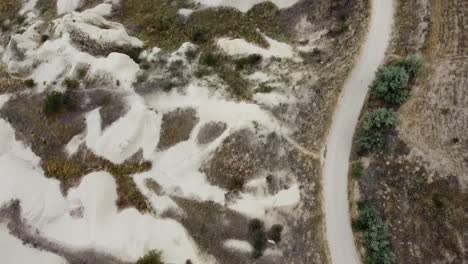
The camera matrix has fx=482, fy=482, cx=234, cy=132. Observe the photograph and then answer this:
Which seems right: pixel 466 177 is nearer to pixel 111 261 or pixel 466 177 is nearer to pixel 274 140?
pixel 274 140

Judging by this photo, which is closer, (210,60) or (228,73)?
(228,73)

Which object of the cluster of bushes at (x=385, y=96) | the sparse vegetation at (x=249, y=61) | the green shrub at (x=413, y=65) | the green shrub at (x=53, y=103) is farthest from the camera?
the sparse vegetation at (x=249, y=61)

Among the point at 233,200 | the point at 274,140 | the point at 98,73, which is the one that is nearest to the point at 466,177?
the point at 274,140

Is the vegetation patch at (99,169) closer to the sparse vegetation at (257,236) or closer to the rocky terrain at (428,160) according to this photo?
the sparse vegetation at (257,236)

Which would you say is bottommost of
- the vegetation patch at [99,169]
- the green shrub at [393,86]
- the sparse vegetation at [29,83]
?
the vegetation patch at [99,169]

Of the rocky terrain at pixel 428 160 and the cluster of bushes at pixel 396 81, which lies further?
the cluster of bushes at pixel 396 81

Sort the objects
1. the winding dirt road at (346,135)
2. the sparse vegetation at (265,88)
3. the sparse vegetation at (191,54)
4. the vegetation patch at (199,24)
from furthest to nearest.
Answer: the vegetation patch at (199,24) < the sparse vegetation at (191,54) < the sparse vegetation at (265,88) < the winding dirt road at (346,135)

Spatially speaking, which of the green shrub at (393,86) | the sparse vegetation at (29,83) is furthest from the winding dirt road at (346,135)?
the sparse vegetation at (29,83)

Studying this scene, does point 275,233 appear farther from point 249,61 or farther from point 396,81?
point 249,61

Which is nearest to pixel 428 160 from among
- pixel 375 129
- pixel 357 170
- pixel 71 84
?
pixel 375 129
